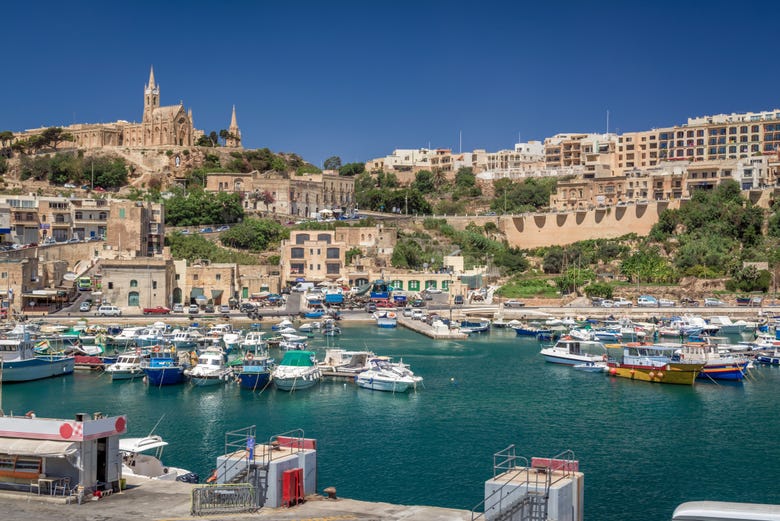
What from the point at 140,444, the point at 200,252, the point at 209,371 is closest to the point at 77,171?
the point at 200,252

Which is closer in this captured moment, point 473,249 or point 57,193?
point 473,249

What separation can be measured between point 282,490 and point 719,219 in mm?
60707

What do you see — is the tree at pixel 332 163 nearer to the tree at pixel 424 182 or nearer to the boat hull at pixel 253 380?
the tree at pixel 424 182

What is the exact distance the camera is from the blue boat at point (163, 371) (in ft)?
112

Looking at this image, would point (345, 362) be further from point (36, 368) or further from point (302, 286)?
point (302, 286)

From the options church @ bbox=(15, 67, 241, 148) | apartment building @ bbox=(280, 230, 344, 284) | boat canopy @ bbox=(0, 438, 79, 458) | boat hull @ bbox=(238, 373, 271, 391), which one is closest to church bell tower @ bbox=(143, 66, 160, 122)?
church @ bbox=(15, 67, 241, 148)

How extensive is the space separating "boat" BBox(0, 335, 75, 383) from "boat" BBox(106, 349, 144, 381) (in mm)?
1879

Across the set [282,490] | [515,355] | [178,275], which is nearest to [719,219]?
[515,355]

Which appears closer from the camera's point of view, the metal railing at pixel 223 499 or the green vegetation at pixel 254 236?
the metal railing at pixel 223 499

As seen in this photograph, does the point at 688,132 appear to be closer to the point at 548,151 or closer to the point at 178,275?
the point at 548,151

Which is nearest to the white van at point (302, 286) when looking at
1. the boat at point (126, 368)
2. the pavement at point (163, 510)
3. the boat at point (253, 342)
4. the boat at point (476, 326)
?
the boat at point (476, 326)

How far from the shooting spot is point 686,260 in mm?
65062

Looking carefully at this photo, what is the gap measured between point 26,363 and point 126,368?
3.67 m

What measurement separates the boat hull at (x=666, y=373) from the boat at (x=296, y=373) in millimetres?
12303
